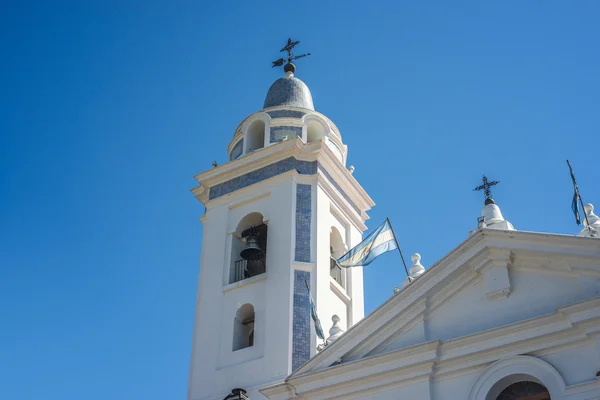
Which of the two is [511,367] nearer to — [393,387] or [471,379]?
[471,379]

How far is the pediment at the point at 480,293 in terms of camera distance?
13219 mm

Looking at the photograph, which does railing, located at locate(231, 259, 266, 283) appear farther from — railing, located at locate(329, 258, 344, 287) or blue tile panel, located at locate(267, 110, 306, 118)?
blue tile panel, located at locate(267, 110, 306, 118)

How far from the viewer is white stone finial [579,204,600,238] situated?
14969 mm

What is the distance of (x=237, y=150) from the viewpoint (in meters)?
22.0

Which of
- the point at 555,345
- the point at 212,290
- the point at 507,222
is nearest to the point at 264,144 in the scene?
the point at 212,290

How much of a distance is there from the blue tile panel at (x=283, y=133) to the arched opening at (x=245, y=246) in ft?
7.16

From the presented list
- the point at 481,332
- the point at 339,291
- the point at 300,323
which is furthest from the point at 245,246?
the point at 481,332

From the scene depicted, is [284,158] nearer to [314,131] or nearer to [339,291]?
[314,131]

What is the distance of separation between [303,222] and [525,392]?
7.58 meters

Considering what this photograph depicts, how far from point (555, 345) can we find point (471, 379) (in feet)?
4.52

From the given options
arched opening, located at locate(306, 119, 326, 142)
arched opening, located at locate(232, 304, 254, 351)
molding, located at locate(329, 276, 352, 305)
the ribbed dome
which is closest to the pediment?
arched opening, located at locate(232, 304, 254, 351)

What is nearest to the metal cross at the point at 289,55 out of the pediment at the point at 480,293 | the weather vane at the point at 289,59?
the weather vane at the point at 289,59

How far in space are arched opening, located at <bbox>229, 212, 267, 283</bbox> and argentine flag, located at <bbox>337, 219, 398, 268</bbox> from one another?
2.25 m

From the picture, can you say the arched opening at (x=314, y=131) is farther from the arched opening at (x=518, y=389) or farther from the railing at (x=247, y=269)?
the arched opening at (x=518, y=389)
